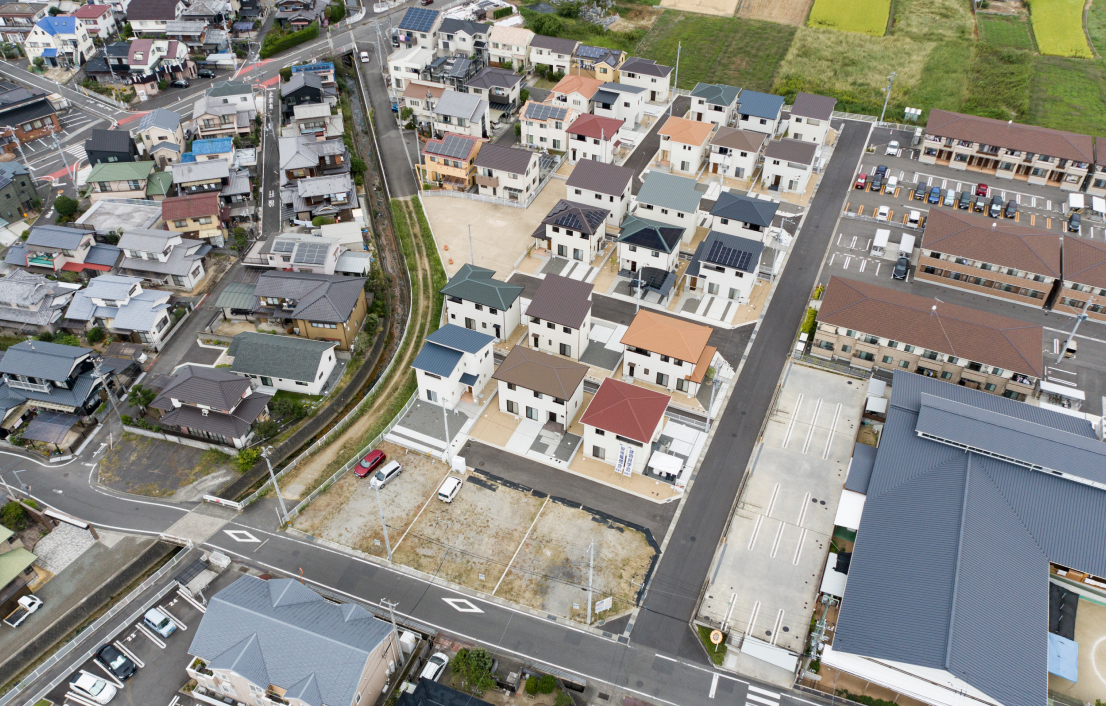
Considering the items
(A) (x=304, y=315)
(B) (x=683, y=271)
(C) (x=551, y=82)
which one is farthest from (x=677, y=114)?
(A) (x=304, y=315)

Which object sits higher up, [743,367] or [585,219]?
[585,219]

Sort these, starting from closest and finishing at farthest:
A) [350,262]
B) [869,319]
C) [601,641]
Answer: [601,641]
[869,319]
[350,262]

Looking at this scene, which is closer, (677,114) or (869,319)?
(869,319)

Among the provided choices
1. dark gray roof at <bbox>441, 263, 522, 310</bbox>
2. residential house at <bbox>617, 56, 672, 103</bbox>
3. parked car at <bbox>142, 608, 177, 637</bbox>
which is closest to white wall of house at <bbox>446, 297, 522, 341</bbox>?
dark gray roof at <bbox>441, 263, 522, 310</bbox>

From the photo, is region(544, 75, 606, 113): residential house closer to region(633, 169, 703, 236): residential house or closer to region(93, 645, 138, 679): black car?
region(633, 169, 703, 236): residential house

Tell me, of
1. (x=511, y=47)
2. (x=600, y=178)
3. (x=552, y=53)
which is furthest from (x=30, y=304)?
(x=552, y=53)

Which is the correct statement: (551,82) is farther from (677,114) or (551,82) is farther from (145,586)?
(145,586)

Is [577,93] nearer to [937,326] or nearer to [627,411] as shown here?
[937,326]

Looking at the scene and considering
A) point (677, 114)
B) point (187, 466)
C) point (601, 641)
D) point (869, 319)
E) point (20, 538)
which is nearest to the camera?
point (601, 641)
